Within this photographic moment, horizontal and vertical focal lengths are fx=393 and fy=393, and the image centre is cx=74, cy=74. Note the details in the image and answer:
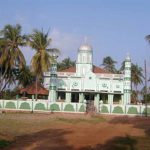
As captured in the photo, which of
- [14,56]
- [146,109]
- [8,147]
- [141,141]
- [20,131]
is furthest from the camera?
[14,56]

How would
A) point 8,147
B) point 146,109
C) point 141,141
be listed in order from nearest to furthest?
1. point 141,141
2. point 8,147
3. point 146,109

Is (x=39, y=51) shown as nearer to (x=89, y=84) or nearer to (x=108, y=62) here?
(x=89, y=84)

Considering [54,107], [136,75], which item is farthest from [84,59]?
[136,75]

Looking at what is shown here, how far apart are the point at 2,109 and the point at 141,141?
100 feet

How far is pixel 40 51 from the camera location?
152 ft

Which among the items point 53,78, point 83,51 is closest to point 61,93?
point 53,78

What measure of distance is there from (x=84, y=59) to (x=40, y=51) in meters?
5.64

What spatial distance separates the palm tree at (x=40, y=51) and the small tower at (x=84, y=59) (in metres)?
3.79

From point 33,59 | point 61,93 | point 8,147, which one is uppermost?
point 33,59

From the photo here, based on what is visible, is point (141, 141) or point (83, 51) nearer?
point (141, 141)

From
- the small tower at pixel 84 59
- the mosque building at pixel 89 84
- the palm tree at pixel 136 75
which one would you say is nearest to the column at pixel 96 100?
the mosque building at pixel 89 84

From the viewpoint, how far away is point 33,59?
4638cm

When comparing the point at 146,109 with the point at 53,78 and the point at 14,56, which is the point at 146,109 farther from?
the point at 14,56

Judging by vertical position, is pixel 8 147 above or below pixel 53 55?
below
